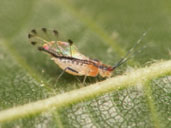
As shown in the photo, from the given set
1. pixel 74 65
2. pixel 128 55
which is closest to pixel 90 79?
pixel 74 65

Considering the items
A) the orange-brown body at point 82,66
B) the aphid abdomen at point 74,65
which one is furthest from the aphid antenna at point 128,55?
the aphid abdomen at point 74,65

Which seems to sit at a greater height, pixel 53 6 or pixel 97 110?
pixel 53 6

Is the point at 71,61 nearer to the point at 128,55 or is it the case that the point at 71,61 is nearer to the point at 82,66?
the point at 82,66

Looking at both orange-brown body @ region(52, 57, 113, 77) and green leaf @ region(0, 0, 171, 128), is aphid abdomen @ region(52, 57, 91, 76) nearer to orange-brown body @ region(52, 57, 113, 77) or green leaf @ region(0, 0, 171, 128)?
orange-brown body @ region(52, 57, 113, 77)

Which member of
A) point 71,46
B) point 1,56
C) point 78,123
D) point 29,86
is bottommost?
point 78,123

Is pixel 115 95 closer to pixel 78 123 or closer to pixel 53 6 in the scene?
pixel 78 123

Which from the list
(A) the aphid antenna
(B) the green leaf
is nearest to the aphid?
(A) the aphid antenna

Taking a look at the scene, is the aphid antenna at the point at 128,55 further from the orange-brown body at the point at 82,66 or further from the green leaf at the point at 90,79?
the orange-brown body at the point at 82,66

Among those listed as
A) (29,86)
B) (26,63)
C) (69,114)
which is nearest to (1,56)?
(26,63)
